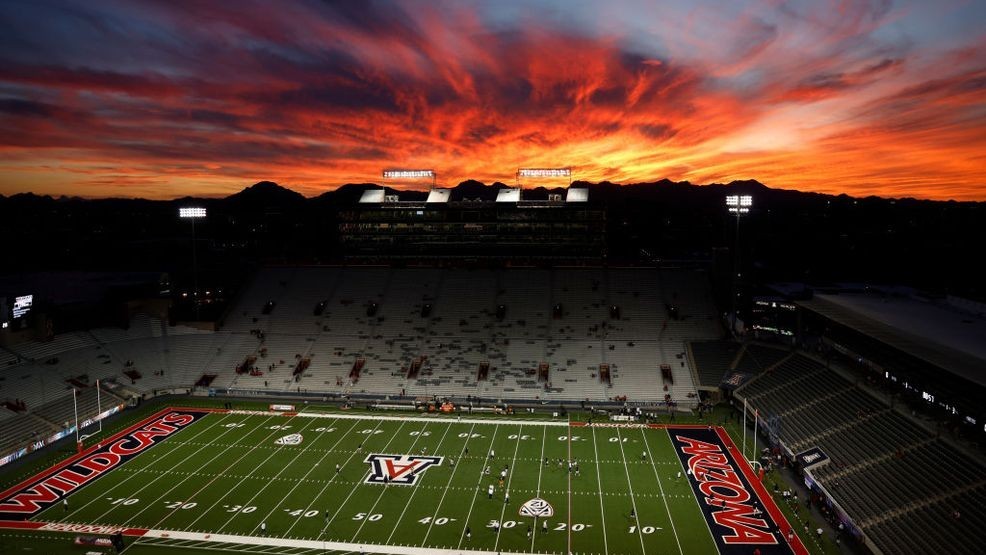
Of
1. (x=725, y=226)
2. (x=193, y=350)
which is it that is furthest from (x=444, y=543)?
(x=725, y=226)

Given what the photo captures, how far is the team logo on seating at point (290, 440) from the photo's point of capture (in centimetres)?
4100

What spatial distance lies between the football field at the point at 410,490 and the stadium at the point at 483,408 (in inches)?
7.4

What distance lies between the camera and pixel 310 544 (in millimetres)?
27500

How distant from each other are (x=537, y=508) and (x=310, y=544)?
38.1 ft

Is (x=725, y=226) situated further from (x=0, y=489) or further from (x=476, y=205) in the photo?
(x=0, y=489)

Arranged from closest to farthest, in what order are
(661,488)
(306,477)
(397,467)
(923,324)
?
1. (661,488)
2. (923,324)
3. (306,477)
4. (397,467)

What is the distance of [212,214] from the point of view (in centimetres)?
12938

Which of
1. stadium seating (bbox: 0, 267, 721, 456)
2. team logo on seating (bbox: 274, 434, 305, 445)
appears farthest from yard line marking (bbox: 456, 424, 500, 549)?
team logo on seating (bbox: 274, 434, 305, 445)

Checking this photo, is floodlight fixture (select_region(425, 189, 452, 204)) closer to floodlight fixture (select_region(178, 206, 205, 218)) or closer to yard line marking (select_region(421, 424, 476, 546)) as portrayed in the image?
floodlight fixture (select_region(178, 206, 205, 218))

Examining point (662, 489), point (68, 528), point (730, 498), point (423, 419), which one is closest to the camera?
point (68, 528)

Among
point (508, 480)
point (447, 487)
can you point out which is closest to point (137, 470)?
point (447, 487)

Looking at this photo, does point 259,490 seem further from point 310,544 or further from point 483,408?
point 483,408

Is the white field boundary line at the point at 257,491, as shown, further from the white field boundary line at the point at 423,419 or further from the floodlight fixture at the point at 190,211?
the floodlight fixture at the point at 190,211

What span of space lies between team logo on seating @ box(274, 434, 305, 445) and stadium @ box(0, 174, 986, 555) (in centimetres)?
34
